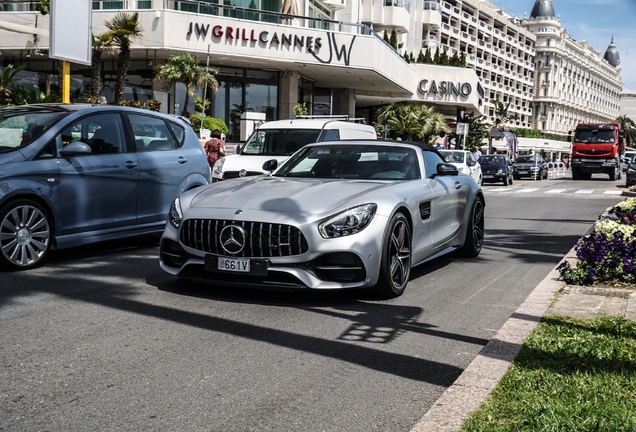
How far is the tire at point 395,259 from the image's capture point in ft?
20.7

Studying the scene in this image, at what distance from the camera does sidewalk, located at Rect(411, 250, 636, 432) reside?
357cm

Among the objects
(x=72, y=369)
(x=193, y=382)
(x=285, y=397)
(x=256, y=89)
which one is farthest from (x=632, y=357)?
(x=256, y=89)

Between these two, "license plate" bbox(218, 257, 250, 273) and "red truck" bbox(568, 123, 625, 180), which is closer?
"license plate" bbox(218, 257, 250, 273)

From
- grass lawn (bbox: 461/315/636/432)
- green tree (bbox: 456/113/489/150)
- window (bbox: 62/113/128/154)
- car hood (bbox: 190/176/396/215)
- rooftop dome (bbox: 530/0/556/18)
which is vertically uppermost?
rooftop dome (bbox: 530/0/556/18)

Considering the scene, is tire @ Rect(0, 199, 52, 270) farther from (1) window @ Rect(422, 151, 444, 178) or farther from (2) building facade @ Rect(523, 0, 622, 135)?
(2) building facade @ Rect(523, 0, 622, 135)

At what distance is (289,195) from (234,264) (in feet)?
2.75

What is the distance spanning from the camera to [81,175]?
8.16m

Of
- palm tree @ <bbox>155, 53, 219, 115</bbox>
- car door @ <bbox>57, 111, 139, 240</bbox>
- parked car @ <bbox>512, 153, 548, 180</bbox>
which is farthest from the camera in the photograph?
parked car @ <bbox>512, 153, 548, 180</bbox>

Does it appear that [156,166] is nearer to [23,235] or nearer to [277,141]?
[23,235]

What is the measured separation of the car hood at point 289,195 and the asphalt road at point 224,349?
79 cm

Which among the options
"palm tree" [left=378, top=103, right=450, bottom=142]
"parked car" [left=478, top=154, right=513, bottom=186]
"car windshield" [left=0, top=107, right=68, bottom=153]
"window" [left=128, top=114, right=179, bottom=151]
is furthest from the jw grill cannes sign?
"car windshield" [left=0, top=107, right=68, bottom=153]

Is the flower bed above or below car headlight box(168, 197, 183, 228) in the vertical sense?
below

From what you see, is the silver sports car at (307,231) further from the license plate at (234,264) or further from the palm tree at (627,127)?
the palm tree at (627,127)

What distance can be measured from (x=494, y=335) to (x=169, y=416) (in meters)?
2.61
